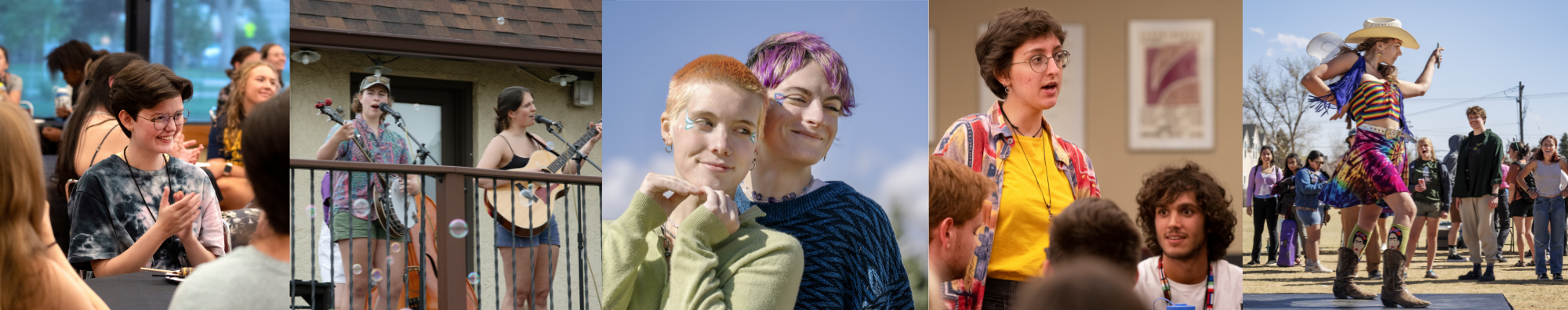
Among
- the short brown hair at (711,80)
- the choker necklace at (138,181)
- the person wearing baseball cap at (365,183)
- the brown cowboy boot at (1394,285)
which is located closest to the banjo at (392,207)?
the person wearing baseball cap at (365,183)

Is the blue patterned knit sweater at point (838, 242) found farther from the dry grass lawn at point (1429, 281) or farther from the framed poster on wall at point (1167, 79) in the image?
the dry grass lawn at point (1429, 281)

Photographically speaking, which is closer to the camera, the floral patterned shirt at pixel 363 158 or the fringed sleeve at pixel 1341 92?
the floral patterned shirt at pixel 363 158

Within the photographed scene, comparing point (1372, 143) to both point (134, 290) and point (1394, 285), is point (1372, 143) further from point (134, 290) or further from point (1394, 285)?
point (134, 290)

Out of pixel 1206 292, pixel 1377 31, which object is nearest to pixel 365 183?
pixel 1206 292

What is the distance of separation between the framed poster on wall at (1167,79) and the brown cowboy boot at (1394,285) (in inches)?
40.9

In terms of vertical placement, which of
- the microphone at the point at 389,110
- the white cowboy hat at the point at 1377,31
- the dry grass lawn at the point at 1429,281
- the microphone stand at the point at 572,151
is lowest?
the dry grass lawn at the point at 1429,281

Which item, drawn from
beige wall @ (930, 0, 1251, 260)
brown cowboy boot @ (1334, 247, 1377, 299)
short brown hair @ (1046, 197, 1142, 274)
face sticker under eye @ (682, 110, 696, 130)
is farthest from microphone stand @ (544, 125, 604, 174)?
brown cowboy boot @ (1334, 247, 1377, 299)

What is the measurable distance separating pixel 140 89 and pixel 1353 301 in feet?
13.7

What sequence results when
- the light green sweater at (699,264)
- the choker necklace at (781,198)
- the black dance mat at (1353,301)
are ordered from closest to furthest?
1. the light green sweater at (699,264)
2. the choker necklace at (781,198)
3. the black dance mat at (1353,301)

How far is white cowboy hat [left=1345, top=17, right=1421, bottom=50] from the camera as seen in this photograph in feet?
12.3

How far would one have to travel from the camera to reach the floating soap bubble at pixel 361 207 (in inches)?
120

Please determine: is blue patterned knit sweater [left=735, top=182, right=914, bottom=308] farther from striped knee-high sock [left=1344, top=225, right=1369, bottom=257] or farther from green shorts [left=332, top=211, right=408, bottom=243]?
striped knee-high sock [left=1344, top=225, right=1369, bottom=257]

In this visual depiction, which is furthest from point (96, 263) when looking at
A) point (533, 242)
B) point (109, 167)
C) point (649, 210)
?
point (649, 210)

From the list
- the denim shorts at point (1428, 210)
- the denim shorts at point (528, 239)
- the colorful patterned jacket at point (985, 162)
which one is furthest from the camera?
the denim shorts at point (1428, 210)
